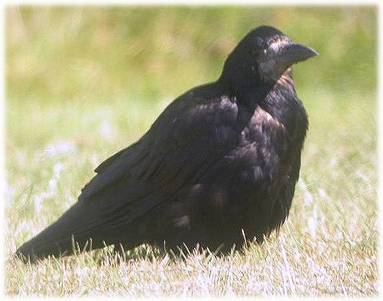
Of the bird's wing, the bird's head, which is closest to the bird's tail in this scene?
the bird's wing

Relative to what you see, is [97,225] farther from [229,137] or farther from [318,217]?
[318,217]

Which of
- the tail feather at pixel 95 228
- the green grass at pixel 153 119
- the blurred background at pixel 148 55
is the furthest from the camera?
the blurred background at pixel 148 55

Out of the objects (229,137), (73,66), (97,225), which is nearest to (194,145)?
(229,137)

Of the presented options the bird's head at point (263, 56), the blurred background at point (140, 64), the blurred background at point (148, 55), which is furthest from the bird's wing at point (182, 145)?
the blurred background at point (148, 55)

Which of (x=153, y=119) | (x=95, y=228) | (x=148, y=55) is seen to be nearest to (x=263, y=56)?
(x=95, y=228)

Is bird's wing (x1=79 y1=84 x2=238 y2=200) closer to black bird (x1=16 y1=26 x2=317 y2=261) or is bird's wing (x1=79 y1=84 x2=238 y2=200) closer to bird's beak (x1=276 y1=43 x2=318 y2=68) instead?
black bird (x1=16 y1=26 x2=317 y2=261)

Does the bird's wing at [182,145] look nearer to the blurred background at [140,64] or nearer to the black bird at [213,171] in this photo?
the black bird at [213,171]

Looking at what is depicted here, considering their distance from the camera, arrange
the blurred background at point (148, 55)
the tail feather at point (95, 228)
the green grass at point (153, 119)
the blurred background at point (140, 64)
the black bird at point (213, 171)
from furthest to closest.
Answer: the blurred background at point (148, 55) → the blurred background at point (140, 64) → the tail feather at point (95, 228) → the black bird at point (213, 171) → the green grass at point (153, 119)
